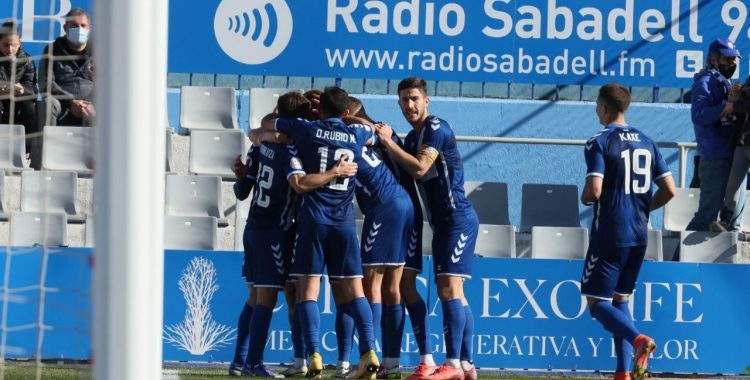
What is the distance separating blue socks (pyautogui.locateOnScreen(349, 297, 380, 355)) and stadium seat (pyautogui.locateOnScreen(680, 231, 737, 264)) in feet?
10.3

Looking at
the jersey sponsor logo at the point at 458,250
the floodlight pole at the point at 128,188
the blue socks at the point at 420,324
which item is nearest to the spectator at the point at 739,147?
the jersey sponsor logo at the point at 458,250

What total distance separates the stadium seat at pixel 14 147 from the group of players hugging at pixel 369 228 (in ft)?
8.14

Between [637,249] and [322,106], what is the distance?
6.47 ft

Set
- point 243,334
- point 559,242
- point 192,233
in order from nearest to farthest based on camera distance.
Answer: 1. point 243,334
2. point 192,233
3. point 559,242

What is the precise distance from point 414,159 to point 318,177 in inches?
21.8

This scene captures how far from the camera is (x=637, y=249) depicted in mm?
6246

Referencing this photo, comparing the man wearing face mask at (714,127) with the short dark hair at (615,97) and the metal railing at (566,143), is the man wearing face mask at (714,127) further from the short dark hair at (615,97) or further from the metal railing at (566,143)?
the short dark hair at (615,97)

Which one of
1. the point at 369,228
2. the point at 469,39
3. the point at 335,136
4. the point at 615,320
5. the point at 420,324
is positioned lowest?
the point at 420,324

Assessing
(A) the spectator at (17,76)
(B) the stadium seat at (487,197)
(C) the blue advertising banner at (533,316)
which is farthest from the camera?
(B) the stadium seat at (487,197)

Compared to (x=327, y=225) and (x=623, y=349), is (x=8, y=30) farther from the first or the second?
(x=623, y=349)

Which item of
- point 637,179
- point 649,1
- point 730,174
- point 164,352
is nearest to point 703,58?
point 649,1

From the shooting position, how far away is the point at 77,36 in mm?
5969

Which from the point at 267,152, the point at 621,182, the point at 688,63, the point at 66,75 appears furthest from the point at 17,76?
the point at 688,63

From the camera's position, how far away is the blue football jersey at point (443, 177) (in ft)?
21.4
